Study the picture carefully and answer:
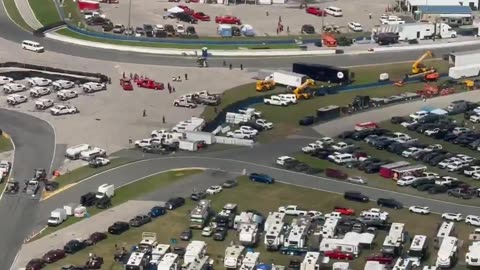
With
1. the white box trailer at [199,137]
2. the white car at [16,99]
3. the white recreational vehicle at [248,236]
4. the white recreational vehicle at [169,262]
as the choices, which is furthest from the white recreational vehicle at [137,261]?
the white car at [16,99]

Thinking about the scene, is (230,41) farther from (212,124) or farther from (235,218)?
(235,218)

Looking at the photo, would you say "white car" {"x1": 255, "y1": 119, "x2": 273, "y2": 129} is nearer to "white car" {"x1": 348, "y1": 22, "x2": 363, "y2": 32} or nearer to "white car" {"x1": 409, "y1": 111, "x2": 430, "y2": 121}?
"white car" {"x1": 409, "y1": 111, "x2": 430, "y2": 121}

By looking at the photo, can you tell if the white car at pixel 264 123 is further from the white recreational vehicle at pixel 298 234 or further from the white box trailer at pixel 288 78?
the white recreational vehicle at pixel 298 234

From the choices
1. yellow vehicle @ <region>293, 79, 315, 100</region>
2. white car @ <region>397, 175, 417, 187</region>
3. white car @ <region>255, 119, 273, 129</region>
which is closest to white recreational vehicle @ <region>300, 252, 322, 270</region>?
white car @ <region>397, 175, 417, 187</region>

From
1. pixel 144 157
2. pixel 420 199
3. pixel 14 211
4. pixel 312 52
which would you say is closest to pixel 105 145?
pixel 144 157

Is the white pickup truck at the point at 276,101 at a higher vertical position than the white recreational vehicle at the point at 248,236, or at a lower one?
lower
